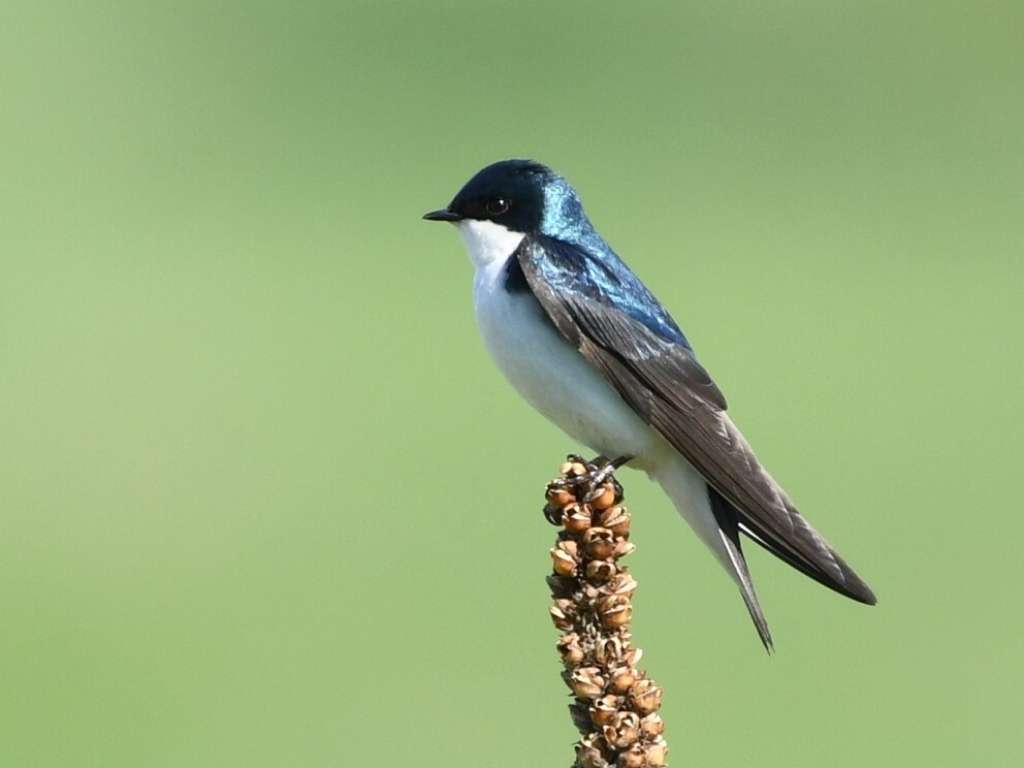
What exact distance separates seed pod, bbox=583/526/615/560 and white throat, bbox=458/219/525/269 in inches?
57.6

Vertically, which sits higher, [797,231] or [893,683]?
[797,231]

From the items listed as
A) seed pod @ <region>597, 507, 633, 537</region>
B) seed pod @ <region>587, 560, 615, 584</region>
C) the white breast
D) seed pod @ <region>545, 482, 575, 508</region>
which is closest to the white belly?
the white breast

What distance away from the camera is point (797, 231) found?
11.6 meters

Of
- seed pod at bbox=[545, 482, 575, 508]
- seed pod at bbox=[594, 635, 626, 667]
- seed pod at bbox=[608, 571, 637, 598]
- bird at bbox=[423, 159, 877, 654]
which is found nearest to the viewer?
seed pod at bbox=[594, 635, 626, 667]

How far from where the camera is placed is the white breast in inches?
146

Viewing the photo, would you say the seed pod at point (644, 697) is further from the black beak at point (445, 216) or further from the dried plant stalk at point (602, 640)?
the black beak at point (445, 216)

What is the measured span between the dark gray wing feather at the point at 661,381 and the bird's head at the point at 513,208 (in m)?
0.10

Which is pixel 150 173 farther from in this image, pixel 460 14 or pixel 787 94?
pixel 787 94

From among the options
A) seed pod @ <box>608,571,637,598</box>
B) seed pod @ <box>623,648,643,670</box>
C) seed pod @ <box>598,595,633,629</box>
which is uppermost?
seed pod @ <box>608,571,637,598</box>

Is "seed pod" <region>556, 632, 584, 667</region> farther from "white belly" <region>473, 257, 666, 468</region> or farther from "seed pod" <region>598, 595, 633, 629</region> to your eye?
"white belly" <region>473, 257, 666, 468</region>

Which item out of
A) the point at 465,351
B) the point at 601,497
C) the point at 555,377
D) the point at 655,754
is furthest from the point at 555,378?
the point at 465,351

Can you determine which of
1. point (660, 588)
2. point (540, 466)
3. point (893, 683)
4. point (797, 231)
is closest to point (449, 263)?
point (797, 231)

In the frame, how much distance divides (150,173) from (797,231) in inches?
141

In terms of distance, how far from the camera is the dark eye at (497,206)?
4027mm
